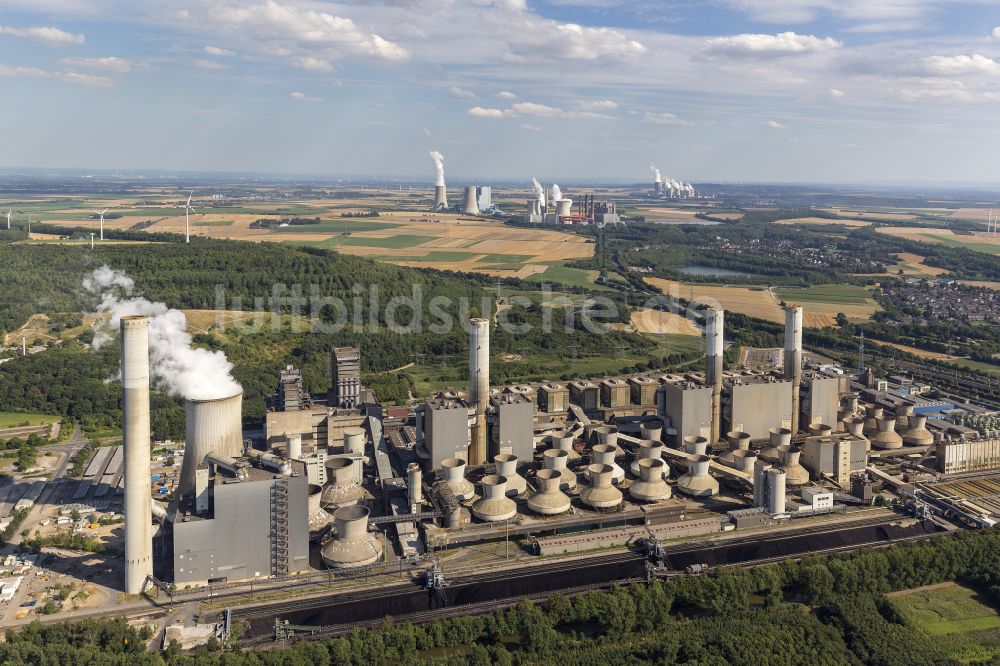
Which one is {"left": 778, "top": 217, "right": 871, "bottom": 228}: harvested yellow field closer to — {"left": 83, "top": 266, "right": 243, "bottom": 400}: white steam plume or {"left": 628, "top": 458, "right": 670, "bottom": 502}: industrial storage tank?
{"left": 628, "top": 458, "right": 670, "bottom": 502}: industrial storage tank

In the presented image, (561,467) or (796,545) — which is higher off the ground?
(561,467)

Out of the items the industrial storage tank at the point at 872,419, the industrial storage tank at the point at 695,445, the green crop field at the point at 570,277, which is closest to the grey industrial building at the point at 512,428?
the industrial storage tank at the point at 695,445

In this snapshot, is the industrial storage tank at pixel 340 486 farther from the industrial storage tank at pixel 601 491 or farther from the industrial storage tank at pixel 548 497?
the industrial storage tank at pixel 601 491

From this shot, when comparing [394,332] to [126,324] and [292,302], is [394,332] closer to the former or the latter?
[292,302]

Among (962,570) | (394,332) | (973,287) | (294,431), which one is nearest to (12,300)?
(394,332)

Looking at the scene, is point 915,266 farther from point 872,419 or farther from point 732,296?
point 872,419

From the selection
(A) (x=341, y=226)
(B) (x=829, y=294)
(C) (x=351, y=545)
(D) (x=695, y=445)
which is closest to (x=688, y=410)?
(D) (x=695, y=445)

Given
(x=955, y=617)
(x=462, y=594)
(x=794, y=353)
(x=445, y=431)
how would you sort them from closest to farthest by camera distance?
(x=955, y=617)
(x=462, y=594)
(x=445, y=431)
(x=794, y=353)
